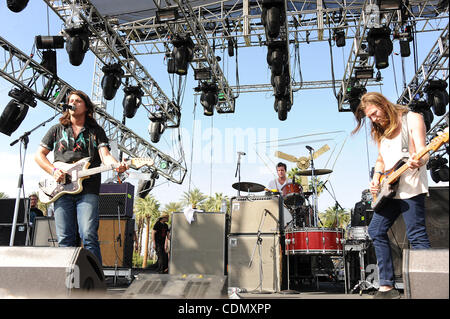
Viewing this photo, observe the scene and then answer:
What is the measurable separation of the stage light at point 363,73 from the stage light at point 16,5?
787 centimetres

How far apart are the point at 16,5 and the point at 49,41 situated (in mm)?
1810

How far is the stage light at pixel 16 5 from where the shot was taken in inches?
234

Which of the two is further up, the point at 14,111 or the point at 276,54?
the point at 276,54

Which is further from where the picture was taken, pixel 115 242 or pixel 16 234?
pixel 16 234

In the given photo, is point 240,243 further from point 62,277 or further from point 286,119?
point 286,119

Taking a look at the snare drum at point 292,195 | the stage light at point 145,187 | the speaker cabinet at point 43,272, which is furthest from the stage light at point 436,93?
the speaker cabinet at point 43,272

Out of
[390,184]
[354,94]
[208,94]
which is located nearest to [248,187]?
[390,184]

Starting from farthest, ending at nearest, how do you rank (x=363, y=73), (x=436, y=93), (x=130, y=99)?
1. (x=363, y=73)
2. (x=130, y=99)
3. (x=436, y=93)

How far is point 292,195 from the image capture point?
660cm

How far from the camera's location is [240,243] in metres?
5.59

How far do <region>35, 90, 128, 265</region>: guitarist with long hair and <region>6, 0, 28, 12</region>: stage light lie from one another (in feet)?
12.5

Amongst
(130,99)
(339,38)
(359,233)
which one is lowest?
(359,233)

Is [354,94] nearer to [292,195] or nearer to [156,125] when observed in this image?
[292,195]

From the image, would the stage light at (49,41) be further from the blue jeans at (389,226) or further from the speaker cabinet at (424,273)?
the speaker cabinet at (424,273)
